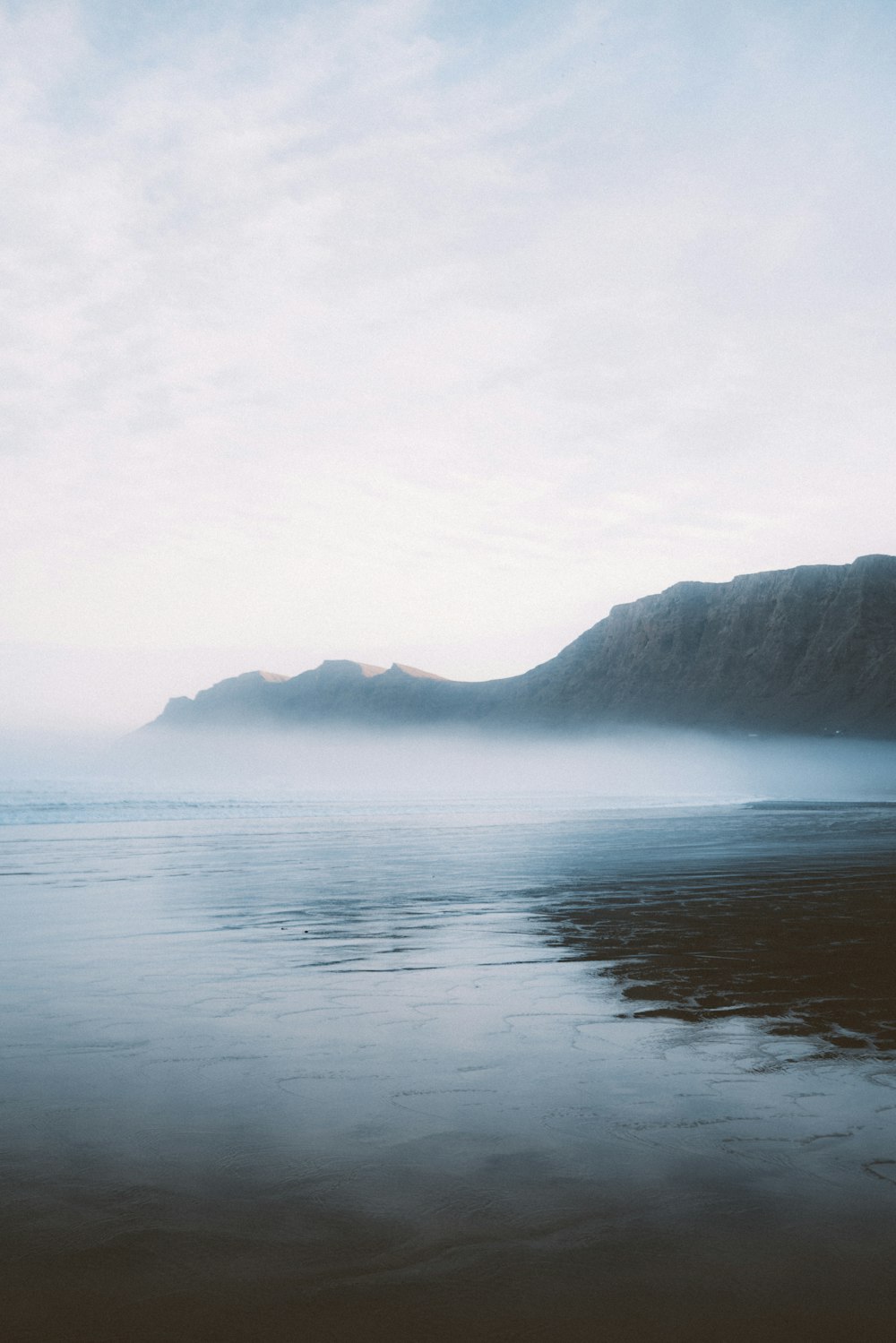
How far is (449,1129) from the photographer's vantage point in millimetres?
3436

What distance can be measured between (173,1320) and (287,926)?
6.84m

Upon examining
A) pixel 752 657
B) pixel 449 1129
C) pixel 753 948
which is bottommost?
pixel 753 948

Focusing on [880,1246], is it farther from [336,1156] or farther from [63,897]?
[63,897]

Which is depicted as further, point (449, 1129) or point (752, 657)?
point (752, 657)

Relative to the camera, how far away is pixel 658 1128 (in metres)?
3.39

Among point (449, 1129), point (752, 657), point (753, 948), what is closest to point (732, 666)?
point (752, 657)

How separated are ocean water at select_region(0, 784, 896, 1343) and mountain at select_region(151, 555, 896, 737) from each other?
115 m

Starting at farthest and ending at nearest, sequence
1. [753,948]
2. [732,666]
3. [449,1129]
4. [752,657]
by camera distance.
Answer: [732,666] → [752,657] → [753,948] → [449,1129]

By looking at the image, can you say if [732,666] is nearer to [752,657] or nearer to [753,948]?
[752,657]

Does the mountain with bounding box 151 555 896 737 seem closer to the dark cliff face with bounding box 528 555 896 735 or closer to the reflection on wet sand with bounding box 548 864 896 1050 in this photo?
the dark cliff face with bounding box 528 555 896 735

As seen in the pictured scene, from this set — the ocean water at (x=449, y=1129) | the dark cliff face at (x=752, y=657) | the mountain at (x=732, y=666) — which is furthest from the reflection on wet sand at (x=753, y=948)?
the dark cliff face at (x=752, y=657)

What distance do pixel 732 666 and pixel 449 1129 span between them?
144552mm

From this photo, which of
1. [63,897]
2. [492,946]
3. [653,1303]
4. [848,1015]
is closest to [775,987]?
[848,1015]

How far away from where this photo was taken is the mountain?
123m
